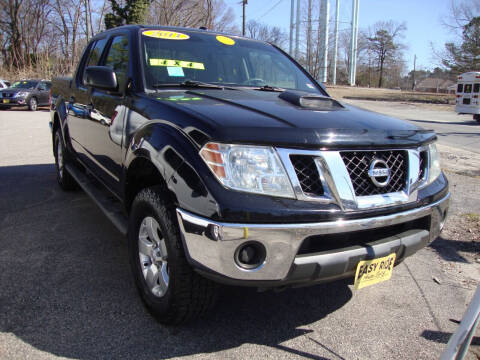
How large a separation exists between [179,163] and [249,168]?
378mm

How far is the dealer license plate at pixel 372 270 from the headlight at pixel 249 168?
59 cm

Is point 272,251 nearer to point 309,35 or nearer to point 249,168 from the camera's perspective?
point 249,168

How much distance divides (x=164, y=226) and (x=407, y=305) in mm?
1829

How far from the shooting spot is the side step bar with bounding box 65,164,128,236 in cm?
307

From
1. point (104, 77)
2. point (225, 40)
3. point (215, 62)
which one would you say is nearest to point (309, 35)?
point (225, 40)

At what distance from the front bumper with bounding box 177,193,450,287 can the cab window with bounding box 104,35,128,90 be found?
157 cm

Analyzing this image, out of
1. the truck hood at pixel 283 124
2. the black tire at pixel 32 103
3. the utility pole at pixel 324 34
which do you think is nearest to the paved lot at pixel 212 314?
the truck hood at pixel 283 124

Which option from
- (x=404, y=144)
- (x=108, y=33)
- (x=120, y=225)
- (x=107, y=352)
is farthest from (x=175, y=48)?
(x=107, y=352)

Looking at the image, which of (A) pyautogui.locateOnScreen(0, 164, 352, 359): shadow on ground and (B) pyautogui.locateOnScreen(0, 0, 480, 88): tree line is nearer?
(A) pyautogui.locateOnScreen(0, 164, 352, 359): shadow on ground

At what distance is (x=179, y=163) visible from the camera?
2174mm

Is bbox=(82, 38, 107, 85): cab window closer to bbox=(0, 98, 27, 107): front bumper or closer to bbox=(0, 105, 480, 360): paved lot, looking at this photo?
bbox=(0, 105, 480, 360): paved lot

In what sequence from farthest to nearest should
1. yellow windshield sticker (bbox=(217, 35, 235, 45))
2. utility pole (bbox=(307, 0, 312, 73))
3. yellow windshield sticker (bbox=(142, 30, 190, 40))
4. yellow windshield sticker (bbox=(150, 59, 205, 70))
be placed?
utility pole (bbox=(307, 0, 312, 73)), yellow windshield sticker (bbox=(217, 35, 235, 45)), yellow windshield sticker (bbox=(142, 30, 190, 40)), yellow windshield sticker (bbox=(150, 59, 205, 70))

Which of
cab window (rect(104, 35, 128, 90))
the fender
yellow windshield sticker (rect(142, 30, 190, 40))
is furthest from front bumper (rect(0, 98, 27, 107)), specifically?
the fender

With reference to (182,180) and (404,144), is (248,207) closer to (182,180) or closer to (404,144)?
(182,180)
